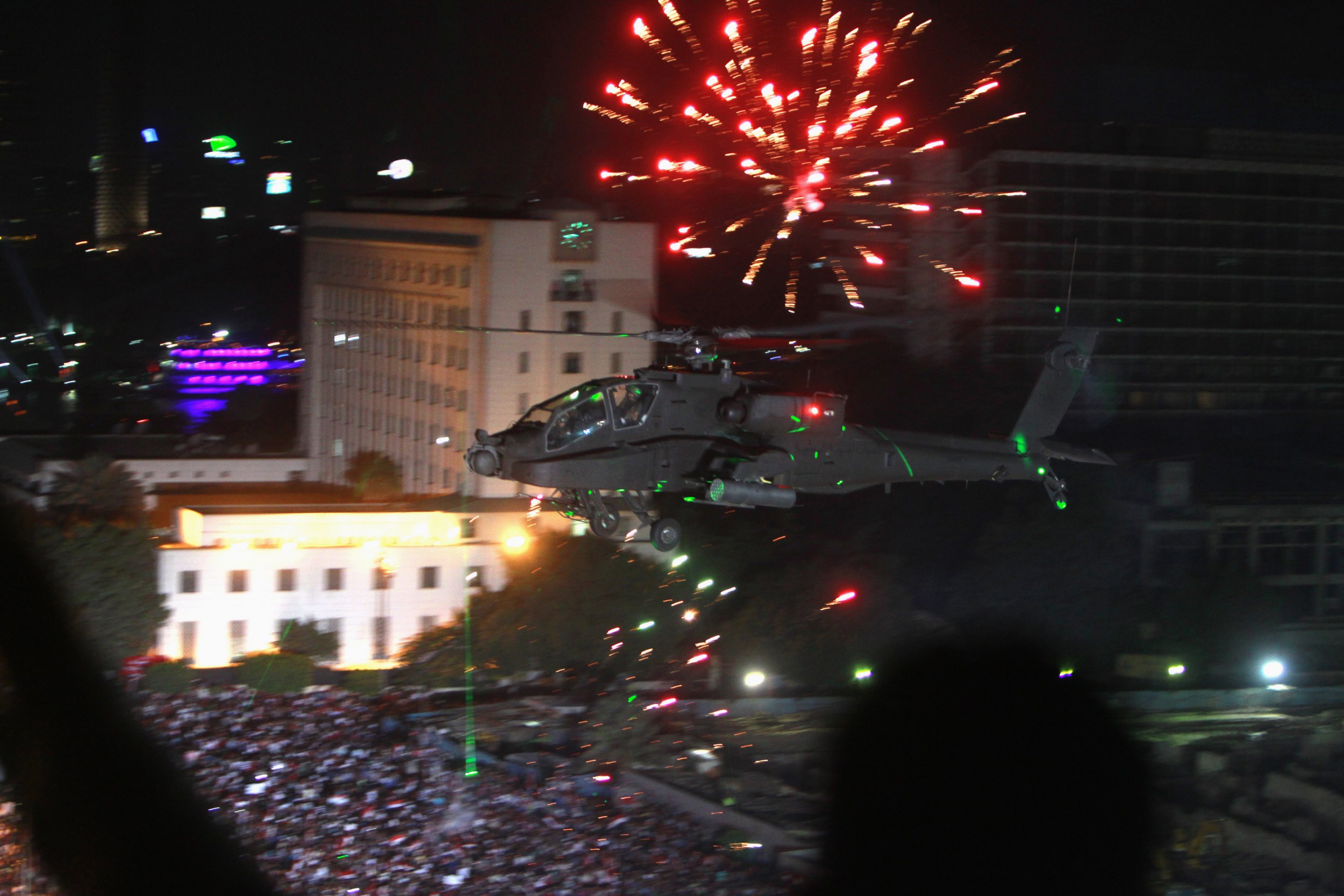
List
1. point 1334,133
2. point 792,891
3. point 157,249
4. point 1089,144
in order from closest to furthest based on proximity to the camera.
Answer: point 792,891, point 1089,144, point 1334,133, point 157,249

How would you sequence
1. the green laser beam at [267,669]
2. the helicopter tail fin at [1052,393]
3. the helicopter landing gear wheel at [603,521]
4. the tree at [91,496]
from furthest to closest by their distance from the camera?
the tree at [91,496] < the green laser beam at [267,669] < the helicopter tail fin at [1052,393] < the helicopter landing gear wheel at [603,521]

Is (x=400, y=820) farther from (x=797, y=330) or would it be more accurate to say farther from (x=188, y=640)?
(x=797, y=330)

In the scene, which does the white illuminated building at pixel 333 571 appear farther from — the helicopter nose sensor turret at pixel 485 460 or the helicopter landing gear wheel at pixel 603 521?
the helicopter nose sensor turret at pixel 485 460

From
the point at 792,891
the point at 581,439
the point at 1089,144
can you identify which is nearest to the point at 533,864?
the point at 792,891

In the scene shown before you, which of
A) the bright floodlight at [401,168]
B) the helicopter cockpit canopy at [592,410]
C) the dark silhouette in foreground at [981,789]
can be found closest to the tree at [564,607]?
the dark silhouette in foreground at [981,789]

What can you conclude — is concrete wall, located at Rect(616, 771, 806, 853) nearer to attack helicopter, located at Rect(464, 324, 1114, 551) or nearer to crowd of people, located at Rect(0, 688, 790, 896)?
crowd of people, located at Rect(0, 688, 790, 896)

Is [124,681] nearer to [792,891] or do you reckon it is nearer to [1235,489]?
[792,891]

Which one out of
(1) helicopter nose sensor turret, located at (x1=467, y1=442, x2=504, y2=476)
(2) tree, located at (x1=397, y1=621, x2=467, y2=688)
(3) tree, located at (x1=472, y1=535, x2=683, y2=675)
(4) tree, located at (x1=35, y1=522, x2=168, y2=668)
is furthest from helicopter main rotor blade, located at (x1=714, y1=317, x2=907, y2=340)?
(4) tree, located at (x1=35, y1=522, x2=168, y2=668)
